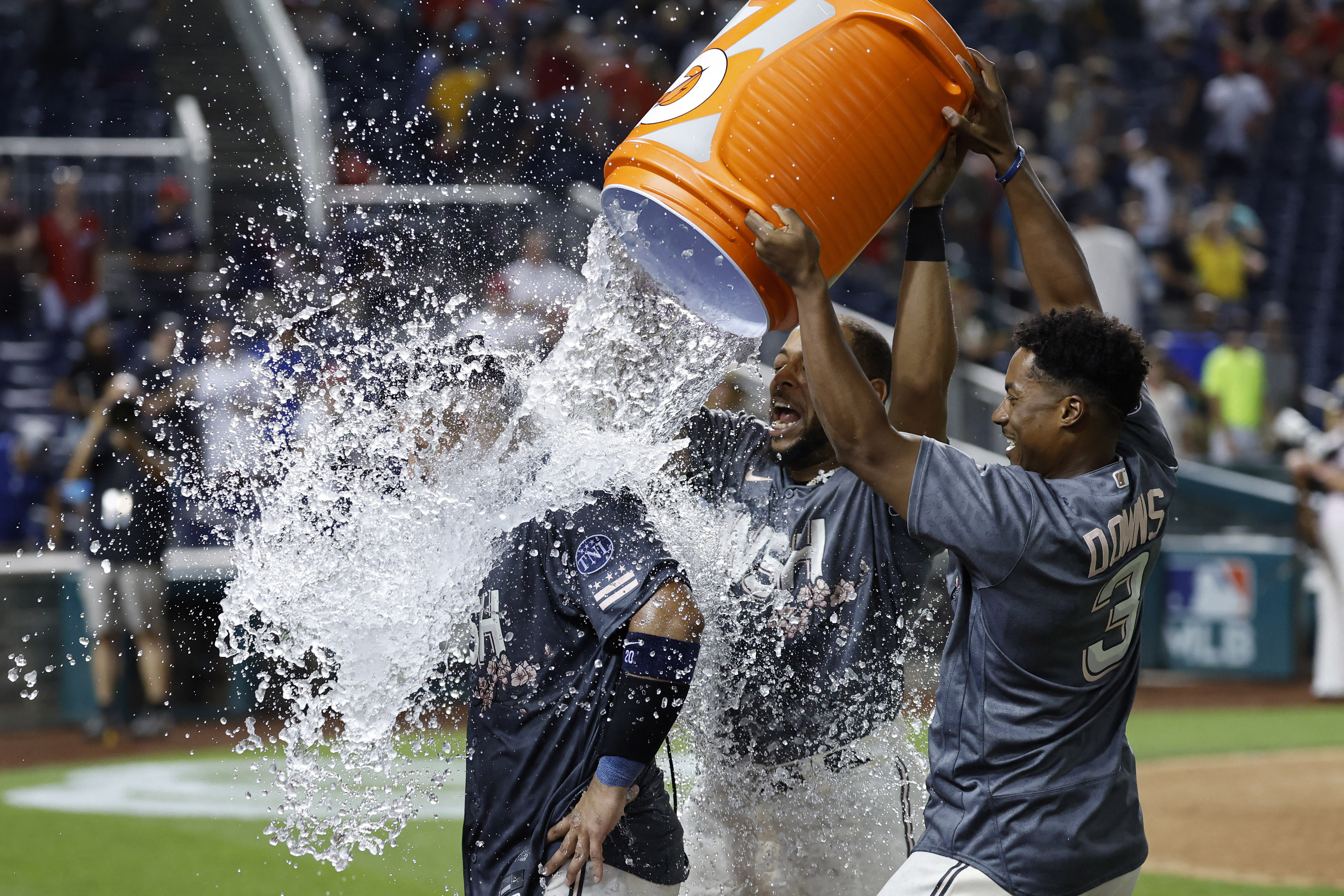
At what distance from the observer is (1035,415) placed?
103 inches

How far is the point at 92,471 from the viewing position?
8.71 m

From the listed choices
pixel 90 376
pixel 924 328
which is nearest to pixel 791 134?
pixel 924 328

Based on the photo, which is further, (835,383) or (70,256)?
(70,256)

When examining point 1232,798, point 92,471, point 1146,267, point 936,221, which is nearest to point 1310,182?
point 1146,267

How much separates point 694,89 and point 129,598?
7206mm

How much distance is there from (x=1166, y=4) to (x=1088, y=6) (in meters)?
1.10

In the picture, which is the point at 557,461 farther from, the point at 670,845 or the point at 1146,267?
the point at 1146,267

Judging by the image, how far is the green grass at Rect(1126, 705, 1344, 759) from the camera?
9.13m

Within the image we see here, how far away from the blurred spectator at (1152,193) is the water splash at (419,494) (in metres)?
13.1

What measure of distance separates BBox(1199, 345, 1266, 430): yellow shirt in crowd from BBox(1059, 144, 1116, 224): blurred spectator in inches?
73.1

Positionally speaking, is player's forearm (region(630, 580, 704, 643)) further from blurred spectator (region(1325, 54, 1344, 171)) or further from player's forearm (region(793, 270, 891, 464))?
blurred spectator (region(1325, 54, 1344, 171))

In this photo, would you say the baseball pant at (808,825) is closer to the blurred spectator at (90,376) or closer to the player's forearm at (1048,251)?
the player's forearm at (1048,251)

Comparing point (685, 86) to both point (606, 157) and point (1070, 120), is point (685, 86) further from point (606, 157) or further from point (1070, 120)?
point (1070, 120)

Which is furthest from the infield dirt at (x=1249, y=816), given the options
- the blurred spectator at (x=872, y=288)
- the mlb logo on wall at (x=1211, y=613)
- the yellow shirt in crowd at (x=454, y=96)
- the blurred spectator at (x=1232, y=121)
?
the blurred spectator at (x=1232, y=121)
